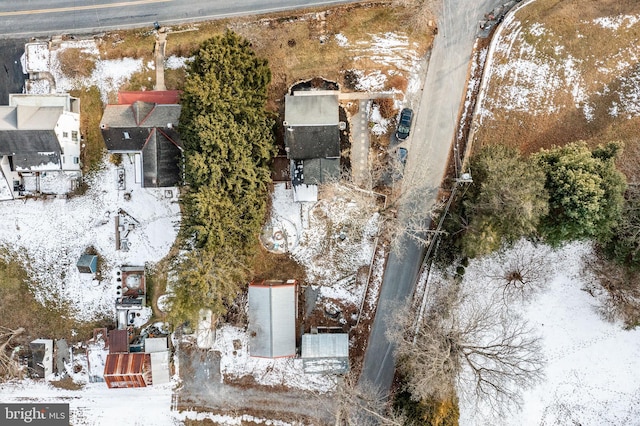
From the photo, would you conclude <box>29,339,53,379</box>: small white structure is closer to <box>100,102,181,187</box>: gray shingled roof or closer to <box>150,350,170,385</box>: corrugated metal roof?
<box>150,350,170,385</box>: corrugated metal roof

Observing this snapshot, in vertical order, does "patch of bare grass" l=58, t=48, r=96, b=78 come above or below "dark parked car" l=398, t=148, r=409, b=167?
above

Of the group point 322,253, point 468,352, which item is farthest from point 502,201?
point 322,253

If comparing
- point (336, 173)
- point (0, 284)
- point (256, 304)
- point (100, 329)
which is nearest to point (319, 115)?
point (336, 173)

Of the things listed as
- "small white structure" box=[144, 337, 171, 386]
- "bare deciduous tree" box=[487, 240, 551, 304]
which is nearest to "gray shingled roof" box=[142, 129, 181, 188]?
"small white structure" box=[144, 337, 171, 386]

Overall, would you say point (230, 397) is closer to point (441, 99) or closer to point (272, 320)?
point (272, 320)

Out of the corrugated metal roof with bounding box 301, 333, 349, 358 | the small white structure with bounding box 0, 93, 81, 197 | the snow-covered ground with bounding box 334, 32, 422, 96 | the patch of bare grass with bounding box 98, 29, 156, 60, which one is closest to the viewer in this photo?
the small white structure with bounding box 0, 93, 81, 197

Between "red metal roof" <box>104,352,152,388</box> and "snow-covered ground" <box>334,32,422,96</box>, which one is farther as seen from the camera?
"snow-covered ground" <box>334,32,422,96</box>

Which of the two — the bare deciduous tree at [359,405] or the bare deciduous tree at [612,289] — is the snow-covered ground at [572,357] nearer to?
the bare deciduous tree at [612,289]
